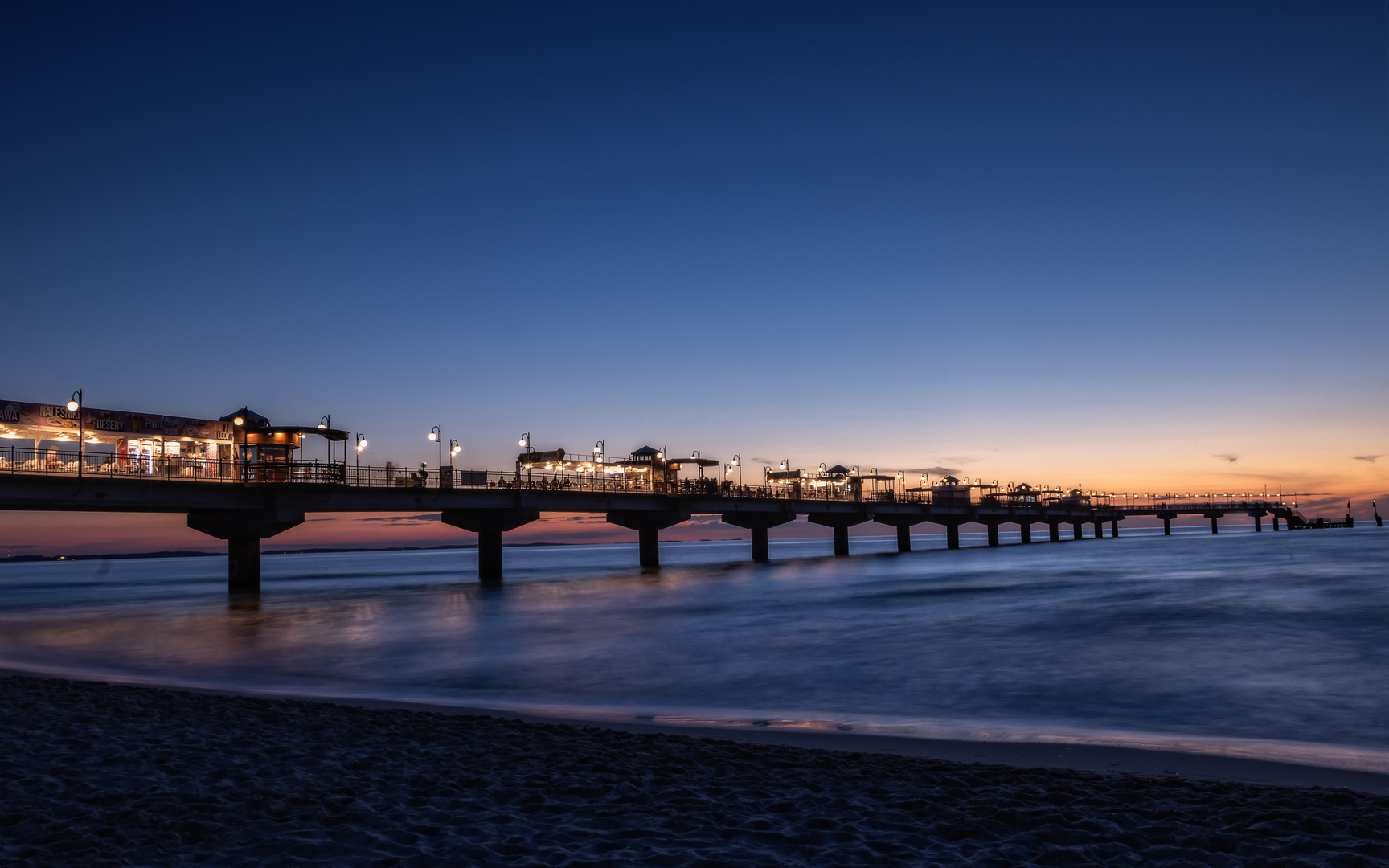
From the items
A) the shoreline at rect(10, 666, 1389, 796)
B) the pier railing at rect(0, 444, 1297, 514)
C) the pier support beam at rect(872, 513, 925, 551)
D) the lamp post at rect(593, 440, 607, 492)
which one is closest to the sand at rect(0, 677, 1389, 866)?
the shoreline at rect(10, 666, 1389, 796)

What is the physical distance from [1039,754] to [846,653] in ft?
40.7

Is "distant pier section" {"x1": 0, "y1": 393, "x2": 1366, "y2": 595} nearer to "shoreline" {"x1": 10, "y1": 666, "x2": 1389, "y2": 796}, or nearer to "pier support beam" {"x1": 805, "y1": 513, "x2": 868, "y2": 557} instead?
"pier support beam" {"x1": 805, "y1": 513, "x2": 868, "y2": 557}

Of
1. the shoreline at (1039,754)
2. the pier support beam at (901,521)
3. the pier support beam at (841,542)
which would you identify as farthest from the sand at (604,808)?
the pier support beam at (841,542)

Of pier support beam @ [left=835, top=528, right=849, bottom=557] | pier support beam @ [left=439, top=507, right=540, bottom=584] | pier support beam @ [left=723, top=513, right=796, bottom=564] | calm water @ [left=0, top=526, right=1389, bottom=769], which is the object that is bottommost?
pier support beam @ [left=835, top=528, right=849, bottom=557]

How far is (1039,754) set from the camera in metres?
9.52

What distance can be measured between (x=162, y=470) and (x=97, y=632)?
978 centimetres

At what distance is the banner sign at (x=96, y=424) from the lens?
35719 millimetres

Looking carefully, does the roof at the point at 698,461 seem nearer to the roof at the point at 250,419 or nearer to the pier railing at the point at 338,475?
the pier railing at the point at 338,475

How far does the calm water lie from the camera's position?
13.8 meters

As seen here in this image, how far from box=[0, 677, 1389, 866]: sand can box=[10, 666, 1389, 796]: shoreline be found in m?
0.62

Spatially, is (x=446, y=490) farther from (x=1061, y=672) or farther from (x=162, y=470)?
(x=1061, y=672)

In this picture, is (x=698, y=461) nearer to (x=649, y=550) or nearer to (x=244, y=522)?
(x=649, y=550)

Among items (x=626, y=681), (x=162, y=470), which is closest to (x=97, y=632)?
(x=162, y=470)

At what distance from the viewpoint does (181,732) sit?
9688 millimetres
